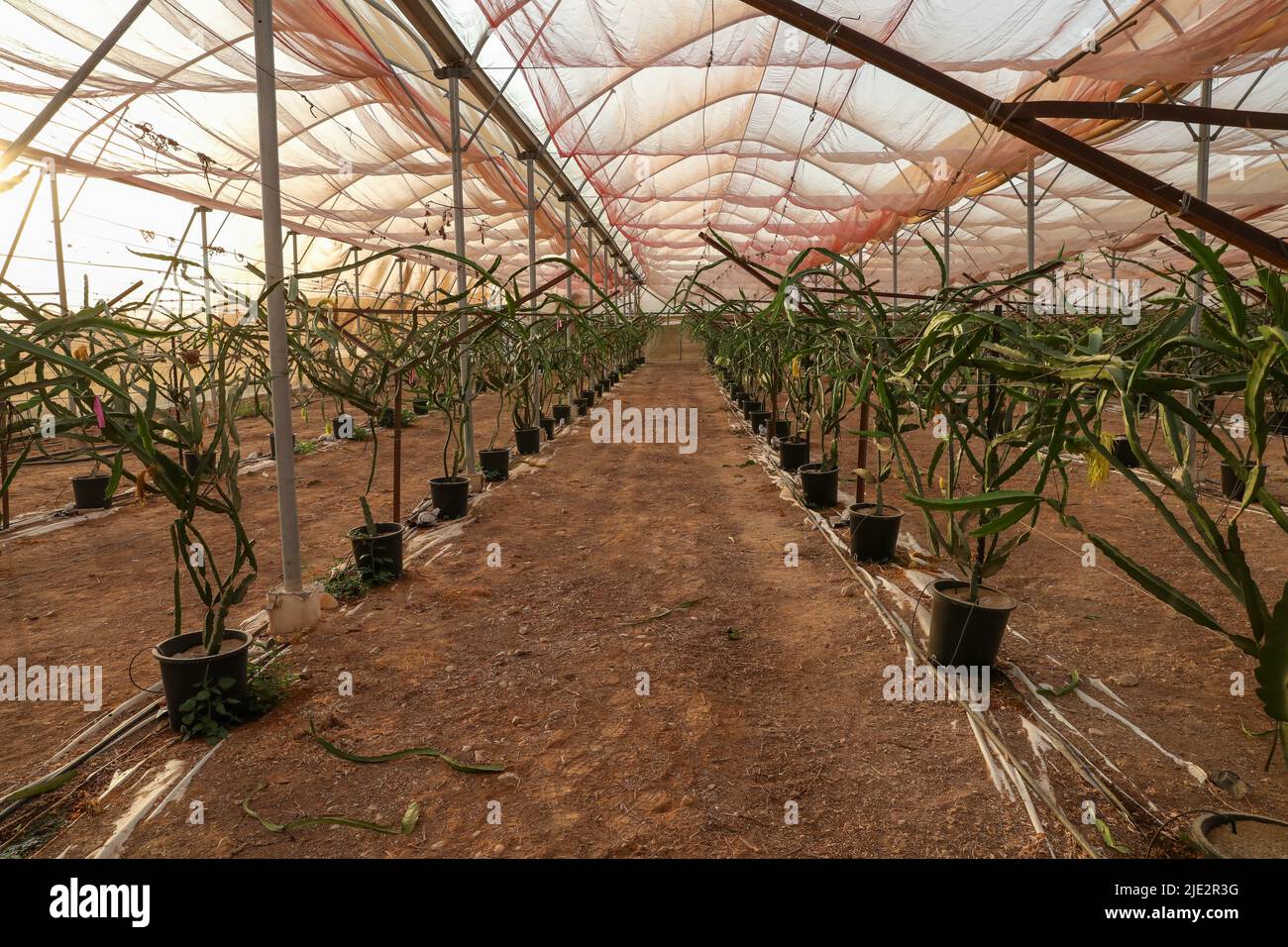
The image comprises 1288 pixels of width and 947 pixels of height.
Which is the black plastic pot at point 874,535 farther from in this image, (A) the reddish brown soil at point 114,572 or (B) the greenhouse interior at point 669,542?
(A) the reddish brown soil at point 114,572

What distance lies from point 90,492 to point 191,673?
10.8ft

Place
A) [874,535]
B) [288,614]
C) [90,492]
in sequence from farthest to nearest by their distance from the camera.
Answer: [90,492] → [874,535] → [288,614]

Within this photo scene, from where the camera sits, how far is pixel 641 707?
6.23ft

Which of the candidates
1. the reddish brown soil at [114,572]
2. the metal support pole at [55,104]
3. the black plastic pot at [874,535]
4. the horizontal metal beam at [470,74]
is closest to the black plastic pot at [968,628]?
the black plastic pot at [874,535]

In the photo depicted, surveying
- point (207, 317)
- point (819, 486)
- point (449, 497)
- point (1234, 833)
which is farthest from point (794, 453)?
point (207, 317)

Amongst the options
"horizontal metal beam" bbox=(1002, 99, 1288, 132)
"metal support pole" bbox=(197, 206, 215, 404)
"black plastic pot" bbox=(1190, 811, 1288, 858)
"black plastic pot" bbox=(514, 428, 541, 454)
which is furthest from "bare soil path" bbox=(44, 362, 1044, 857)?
"black plastic pot" bbox=(514, 428, 541, 454)

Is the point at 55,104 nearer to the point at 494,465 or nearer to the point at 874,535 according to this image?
the point at 874,535

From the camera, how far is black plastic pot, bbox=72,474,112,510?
4.20m

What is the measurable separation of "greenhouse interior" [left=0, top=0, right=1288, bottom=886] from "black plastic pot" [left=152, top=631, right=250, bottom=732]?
0.01 metres

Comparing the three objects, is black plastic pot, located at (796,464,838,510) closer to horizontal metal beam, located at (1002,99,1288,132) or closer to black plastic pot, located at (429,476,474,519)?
black plastic pot, located at (429,476,474,519)

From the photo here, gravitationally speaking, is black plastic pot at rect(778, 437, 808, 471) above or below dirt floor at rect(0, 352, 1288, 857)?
above

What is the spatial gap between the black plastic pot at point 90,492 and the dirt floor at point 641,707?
73 centimetres

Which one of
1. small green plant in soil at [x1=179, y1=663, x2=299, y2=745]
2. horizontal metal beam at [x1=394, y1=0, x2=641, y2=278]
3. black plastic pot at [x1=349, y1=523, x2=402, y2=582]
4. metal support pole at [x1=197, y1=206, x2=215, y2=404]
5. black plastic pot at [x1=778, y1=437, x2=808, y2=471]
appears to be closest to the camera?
small green plant in soil at [x1=179, y1=663, x2=299, y2=745]

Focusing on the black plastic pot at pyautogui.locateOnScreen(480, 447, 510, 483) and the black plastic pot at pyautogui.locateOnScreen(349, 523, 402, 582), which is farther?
the black plastic pot at pyautogui.locateOnScreen(480, 447, 510, 483)
